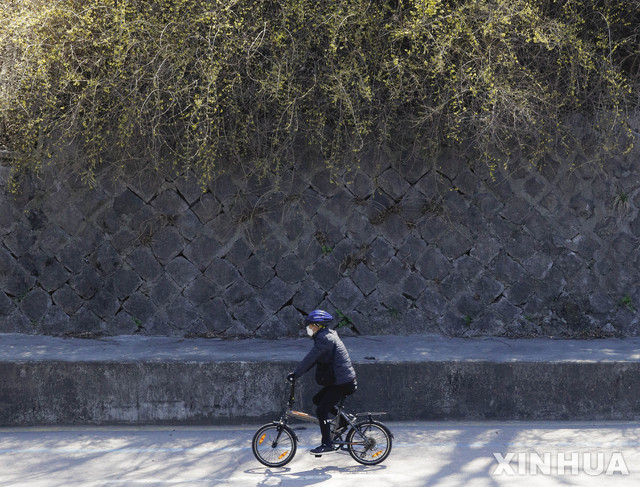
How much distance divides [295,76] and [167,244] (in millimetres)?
2341

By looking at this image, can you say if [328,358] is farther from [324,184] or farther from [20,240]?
[20,240]

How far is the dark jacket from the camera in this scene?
571cm

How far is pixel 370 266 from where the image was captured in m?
8.30

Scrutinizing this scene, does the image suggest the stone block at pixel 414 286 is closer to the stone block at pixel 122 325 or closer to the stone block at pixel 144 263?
the stone block at pixel 144 263

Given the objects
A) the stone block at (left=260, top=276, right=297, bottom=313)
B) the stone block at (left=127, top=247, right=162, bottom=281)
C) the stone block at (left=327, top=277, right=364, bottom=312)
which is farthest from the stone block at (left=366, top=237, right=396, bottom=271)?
the stone block at (left=127, top=247, right=162, bottom=281)

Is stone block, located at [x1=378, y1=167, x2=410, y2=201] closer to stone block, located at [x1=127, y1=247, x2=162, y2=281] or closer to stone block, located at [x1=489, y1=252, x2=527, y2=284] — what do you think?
stone block, located at [x1=489, y1=252, x2=527, y2=284]

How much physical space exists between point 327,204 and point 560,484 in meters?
4.15

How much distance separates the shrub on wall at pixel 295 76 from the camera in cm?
750

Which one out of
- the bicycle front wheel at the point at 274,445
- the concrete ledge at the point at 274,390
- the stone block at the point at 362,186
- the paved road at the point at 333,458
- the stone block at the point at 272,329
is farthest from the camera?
the stone block at the point at 362,186

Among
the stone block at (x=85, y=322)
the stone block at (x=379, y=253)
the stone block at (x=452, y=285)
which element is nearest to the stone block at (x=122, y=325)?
the stone block at (x=85, y=322)

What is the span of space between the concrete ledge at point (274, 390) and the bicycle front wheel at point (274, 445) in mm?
1301

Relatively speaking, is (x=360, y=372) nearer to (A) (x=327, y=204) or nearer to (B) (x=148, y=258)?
(A) (x=327, y=204)

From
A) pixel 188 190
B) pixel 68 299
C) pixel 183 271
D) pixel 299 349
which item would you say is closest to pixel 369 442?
pixel 299 349

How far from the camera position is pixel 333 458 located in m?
5.92
